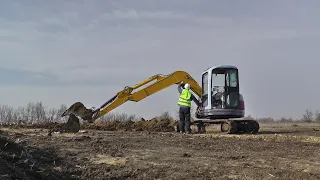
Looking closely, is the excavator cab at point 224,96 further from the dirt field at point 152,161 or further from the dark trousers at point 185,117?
the dirt field at point 152,161

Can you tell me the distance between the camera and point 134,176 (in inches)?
304

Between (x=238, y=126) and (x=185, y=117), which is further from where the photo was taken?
(x=238, y=126)

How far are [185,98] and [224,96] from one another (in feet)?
6.72

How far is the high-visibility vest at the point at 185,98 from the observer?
18.1 m

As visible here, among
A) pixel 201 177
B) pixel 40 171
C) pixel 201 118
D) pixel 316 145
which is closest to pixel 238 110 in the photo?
pixel 201 118

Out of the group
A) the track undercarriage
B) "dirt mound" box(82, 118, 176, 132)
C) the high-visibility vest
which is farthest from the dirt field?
"dirt mound" box(82, 118, 176, 132)

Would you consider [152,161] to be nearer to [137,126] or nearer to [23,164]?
[23,164]

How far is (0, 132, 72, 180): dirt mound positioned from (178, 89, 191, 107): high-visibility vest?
9.81 meters

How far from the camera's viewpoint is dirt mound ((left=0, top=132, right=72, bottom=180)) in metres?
6.26

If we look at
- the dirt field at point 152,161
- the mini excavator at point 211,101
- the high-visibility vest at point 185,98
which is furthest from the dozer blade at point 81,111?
the dirt field at point 152,161

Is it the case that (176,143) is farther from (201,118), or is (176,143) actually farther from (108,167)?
(201,118)

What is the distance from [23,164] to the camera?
7.04 m

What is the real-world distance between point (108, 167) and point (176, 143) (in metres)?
4.44

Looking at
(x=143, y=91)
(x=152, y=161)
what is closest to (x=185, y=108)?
(x=143, y=91)
